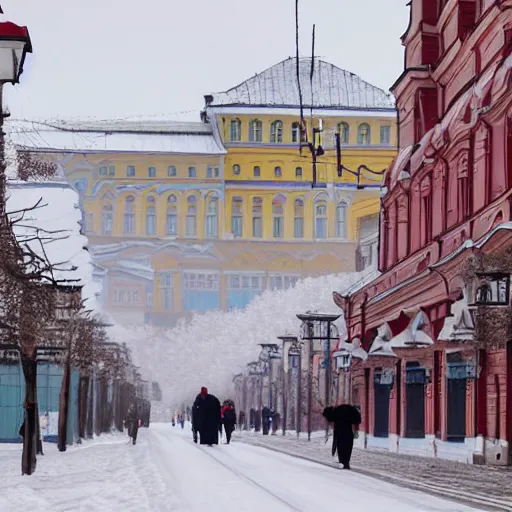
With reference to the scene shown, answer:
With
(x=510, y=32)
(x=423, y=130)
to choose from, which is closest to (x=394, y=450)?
(x=423, y=130)

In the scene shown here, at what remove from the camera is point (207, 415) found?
48.3 m

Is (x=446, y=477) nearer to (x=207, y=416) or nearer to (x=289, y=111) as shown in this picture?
(x=207, y=416)

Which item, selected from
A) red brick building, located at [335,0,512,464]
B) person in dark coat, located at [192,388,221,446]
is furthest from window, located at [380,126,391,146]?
person in dark coat, located at [192,388,221,446]

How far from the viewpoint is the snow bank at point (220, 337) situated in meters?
112

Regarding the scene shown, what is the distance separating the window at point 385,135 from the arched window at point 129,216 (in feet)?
75.1

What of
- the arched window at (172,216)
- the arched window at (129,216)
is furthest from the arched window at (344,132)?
the arched window at (129,216)

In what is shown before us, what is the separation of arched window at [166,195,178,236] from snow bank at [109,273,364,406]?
40.9 feet

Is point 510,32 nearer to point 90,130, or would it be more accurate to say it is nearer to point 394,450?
point 394,450

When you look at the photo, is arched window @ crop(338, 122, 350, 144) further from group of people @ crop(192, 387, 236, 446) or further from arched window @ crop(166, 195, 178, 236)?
group of people @ crop(192, 387, 236, 446)

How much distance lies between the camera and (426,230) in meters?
46.0

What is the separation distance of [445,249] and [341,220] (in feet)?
301

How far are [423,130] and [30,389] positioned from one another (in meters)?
22.6

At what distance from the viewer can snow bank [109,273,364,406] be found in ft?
366

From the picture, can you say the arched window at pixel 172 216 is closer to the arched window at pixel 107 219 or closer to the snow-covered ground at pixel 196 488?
the arched window at pixel 107 219
